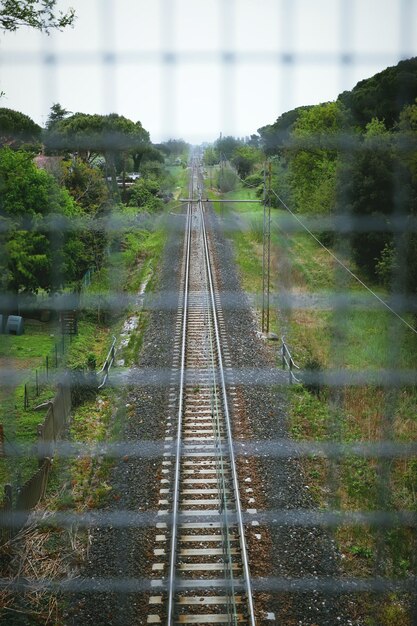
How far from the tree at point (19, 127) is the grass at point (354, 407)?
0.82 metres

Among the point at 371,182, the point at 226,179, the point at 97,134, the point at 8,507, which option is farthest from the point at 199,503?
the point at 97,134

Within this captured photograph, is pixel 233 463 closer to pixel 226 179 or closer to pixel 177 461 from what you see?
pixel 177 461

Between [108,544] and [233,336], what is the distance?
1778 millimetres

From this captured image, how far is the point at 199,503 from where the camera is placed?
2100 mm

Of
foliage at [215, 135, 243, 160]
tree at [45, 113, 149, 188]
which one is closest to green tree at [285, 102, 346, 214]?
foliage at [215, 135, 243, 160]

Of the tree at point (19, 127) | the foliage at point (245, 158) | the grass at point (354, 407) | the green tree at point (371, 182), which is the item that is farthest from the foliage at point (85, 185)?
the green tree at point (371, 182)

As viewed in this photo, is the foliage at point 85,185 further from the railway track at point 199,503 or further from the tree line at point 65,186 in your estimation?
the railway track at point 199,503

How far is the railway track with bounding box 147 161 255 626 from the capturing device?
1657 millimetres

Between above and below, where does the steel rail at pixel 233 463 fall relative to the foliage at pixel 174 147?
below

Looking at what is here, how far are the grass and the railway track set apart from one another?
0.31 m

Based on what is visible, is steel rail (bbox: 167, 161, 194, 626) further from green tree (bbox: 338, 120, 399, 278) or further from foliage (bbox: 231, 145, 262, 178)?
green tree (bbox: 338, 120, 399, 278)

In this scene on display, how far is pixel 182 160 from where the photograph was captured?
149cm

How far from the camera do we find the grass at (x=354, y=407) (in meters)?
1.79

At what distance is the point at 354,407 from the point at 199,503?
773 mm
